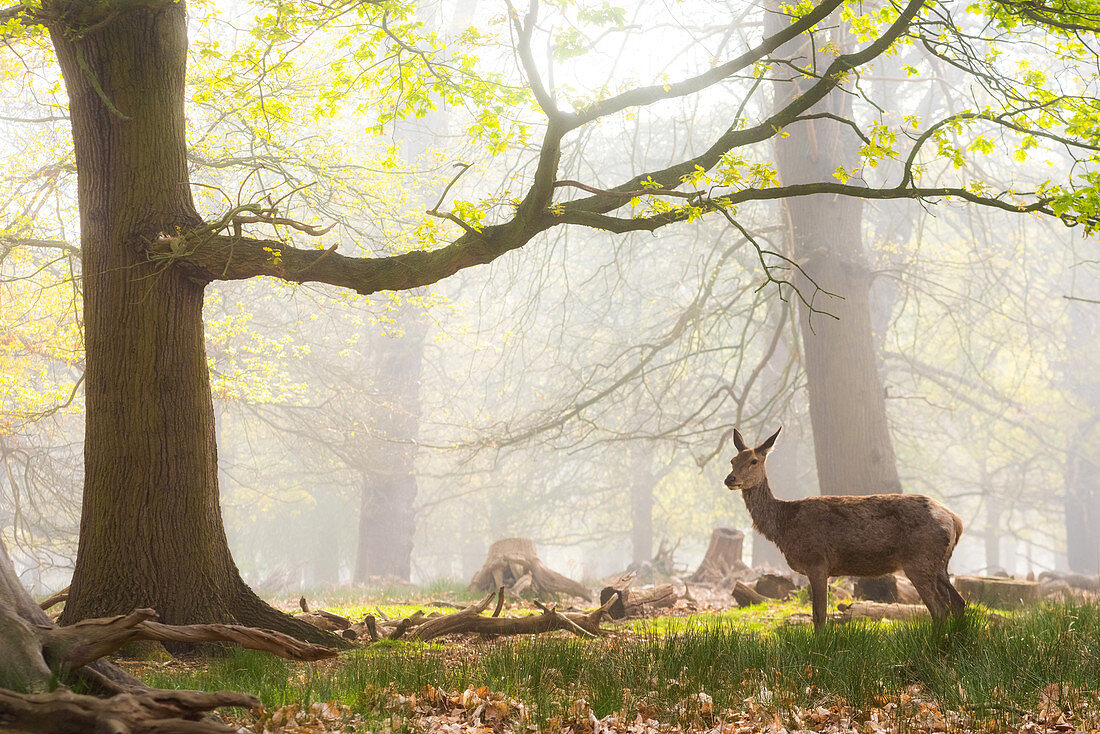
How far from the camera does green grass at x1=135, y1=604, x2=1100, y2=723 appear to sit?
470 cm

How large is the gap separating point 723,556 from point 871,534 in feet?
29.2

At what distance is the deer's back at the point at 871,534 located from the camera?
23.0ft

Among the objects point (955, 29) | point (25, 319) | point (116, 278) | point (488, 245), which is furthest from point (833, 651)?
point (25, 319)

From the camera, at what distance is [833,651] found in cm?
563

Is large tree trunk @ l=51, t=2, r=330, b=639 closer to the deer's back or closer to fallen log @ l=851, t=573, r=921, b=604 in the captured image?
the deer's back

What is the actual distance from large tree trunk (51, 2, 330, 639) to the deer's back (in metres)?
4.37

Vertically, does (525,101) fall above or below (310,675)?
above

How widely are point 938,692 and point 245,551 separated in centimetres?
3422

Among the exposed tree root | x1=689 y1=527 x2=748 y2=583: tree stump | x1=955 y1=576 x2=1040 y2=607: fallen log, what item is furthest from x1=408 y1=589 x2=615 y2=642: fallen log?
x1=689 y1=527 x2=748 y2=583: tree stump

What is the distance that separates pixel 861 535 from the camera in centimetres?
712

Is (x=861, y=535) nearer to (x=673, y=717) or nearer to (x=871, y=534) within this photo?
(x=871, y=534)

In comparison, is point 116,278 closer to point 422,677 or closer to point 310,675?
point 310,675

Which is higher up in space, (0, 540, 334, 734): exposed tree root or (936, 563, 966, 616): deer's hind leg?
(936, 563, 966, 616): deer's hind leg

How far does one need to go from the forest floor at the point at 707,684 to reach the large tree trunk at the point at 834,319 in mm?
5490
